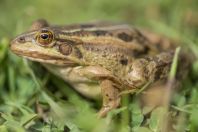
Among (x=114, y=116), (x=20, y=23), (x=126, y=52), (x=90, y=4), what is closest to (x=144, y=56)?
(x=126, y=52)

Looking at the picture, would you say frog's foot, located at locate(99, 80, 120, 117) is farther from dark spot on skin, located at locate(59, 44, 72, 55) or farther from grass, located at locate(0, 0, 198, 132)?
dark spot on skin, located at locate(59, 44, 72, 55)

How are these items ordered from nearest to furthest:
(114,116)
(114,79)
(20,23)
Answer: (114,116) < (114,79) < (20,23)

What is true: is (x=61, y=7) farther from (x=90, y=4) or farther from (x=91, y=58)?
(x=91, y=58)

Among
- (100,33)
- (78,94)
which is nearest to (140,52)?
(100,33)

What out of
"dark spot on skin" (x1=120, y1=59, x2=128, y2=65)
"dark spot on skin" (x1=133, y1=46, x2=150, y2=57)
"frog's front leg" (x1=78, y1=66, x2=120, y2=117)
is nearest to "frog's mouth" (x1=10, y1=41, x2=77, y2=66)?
"frog's front leg" (x1=78, y1=66, x2=120, y2=117)

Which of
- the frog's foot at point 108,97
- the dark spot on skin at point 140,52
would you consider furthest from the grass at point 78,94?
the dark spot on skin at point 140,52

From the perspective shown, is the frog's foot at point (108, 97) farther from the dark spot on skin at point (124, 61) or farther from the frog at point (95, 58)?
the dark spot on skin at point (124, 61)
